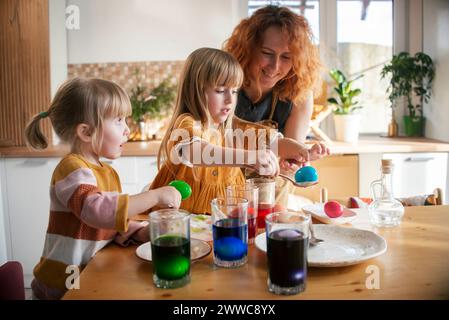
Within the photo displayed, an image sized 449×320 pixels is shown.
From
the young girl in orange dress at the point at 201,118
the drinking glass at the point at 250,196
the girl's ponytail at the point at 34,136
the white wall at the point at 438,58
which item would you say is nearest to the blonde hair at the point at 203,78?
the young girl in orange dress at the point at 201,118

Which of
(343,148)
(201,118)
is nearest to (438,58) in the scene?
(343,148)

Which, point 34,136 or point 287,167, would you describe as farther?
point 287,167

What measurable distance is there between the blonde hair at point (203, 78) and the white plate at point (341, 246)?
1.80 ft

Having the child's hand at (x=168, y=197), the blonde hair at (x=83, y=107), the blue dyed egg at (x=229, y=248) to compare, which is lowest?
the blue dyed egg at (x=229, y=248)

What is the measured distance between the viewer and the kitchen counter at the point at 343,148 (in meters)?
2.37

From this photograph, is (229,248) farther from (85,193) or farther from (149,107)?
(149,107)

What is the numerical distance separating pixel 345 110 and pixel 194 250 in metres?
2.13

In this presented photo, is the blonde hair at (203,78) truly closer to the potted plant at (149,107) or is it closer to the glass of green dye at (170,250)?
the glass of green dye at (170,250)

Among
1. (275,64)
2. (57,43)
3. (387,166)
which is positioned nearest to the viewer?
(387,166)

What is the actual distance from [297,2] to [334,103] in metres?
0.70

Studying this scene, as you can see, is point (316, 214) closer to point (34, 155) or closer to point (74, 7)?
point (34, 155)

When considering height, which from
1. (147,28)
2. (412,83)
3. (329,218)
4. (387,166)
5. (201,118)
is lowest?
(329,218)

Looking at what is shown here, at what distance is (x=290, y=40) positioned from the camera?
1.58 meters

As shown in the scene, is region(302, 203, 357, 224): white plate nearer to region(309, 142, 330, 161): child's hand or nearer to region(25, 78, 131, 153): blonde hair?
region(309, 142, 330, 161): child's hand
